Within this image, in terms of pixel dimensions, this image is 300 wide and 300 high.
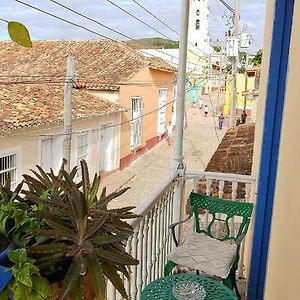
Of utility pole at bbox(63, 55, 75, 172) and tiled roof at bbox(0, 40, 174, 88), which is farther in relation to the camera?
tiled roof at bbox(0, 40, 174, 88)

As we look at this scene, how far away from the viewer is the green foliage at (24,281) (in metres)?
0.72

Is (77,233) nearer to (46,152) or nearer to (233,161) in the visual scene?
(233,161)

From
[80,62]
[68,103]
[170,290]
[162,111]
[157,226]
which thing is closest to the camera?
[170,290]

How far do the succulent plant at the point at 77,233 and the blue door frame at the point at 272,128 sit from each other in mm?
1523

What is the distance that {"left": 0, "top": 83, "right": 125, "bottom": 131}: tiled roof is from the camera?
22.2 feet

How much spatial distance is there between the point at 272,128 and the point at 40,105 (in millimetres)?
6392

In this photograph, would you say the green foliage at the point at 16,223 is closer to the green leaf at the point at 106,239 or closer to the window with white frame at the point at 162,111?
the green leaf at the point at 106,239

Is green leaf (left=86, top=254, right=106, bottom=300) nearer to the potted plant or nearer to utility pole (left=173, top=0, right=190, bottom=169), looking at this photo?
the potted plant

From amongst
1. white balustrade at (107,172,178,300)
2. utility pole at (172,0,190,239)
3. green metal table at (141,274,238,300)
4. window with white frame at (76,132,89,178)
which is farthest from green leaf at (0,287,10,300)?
window with white frame at (76,132,89,178)

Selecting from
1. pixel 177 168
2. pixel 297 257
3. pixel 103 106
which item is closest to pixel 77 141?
pixel 103 106

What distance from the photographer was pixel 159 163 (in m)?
12.8

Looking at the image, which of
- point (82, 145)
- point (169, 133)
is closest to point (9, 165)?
point (82, 145)

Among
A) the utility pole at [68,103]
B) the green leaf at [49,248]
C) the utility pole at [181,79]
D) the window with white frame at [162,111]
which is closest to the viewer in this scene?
the green leaf at [49,248]

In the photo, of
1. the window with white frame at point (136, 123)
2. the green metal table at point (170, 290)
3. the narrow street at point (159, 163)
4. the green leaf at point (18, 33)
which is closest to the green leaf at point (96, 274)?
the green leaf at point (18, 33)
